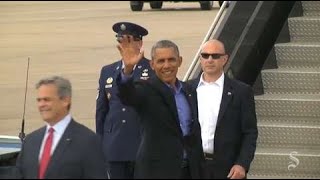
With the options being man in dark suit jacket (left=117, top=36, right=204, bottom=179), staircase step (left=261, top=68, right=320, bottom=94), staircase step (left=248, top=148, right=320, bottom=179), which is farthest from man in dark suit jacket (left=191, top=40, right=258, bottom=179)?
staircase step (left=261, top=68, right=320, bottom=94)

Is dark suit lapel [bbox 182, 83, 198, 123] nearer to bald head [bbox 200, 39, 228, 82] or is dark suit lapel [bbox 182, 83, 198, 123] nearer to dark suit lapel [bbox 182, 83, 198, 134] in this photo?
dark suit lapel [bbox 182, 83, 198, 134]

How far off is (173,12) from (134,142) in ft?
118

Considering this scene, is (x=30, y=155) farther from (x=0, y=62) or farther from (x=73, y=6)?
(x=73, y=6)

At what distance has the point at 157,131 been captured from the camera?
6.51 m

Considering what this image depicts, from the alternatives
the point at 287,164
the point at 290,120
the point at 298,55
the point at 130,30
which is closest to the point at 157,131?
the point at 130,30

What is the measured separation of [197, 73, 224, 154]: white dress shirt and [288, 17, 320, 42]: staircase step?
3788mm

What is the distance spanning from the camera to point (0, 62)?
23.7 metres

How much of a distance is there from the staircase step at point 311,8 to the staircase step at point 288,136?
2.19 metres

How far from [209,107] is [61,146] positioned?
7.73 ft

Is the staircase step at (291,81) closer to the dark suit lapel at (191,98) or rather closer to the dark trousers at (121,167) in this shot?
the dark trousers at (121,167)

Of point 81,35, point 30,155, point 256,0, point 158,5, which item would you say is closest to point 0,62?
point 81,35

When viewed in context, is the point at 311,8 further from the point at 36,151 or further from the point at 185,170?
the point at 36,151

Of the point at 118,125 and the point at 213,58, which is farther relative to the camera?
the point at 118,125

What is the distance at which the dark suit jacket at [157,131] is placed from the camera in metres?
6.43
